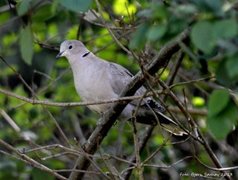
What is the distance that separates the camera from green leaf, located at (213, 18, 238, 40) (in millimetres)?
1568

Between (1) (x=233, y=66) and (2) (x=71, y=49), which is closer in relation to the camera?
(1) (x=233, y=66)

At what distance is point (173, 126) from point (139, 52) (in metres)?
1.05

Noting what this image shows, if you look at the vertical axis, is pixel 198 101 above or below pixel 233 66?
below

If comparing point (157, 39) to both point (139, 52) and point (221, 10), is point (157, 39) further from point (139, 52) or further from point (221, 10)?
point (139, 52)

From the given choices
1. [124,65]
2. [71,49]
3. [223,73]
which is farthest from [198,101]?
[223,73]

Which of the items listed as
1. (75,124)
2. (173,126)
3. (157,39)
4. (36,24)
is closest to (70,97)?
(75,124)

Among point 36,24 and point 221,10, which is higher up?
point 221,10

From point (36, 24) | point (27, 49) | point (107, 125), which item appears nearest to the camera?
point (27, 49)

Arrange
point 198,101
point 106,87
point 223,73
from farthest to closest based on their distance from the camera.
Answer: point 198,101 < point 106,87 < point 223,73

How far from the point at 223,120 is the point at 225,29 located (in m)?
0.28

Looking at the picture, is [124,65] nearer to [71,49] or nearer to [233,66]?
[71,49]

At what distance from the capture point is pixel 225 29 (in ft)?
5.18

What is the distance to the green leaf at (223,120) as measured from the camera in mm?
1751

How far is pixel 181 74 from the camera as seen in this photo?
4.66m
